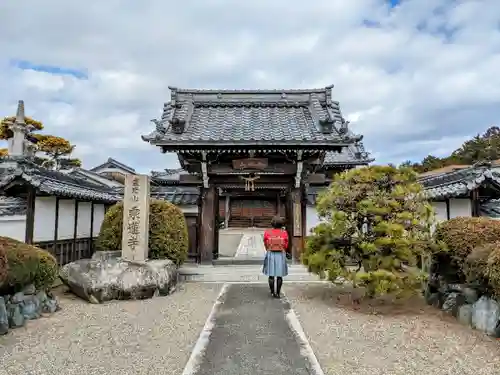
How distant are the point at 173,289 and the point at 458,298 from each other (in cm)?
571

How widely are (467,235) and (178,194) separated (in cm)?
950

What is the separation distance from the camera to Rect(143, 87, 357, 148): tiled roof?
34.0 feet

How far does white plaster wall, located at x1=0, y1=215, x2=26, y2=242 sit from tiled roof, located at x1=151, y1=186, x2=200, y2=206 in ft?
15.3

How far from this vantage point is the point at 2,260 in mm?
5539

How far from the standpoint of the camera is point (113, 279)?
767 cm

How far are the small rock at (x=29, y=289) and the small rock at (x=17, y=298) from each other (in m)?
0.09

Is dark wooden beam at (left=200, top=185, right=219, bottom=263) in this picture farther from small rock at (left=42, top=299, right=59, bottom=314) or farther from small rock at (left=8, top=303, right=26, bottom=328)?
small rock at (left=8, top=303, right=26, bottom=328)

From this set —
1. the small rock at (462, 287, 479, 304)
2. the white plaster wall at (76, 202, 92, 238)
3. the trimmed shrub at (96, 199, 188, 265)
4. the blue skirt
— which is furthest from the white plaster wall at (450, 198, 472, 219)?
the white plaster wall at (76, 202, 92, 238)

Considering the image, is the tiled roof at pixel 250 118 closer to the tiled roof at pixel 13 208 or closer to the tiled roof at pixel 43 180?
the tiled roof at pixel 43 180

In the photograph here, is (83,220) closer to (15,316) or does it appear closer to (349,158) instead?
(15,316)

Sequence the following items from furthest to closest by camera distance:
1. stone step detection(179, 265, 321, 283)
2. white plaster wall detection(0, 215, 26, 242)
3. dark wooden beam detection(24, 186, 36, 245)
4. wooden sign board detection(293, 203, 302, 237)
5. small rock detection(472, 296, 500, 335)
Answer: wooden sign board detection(293, 203, 302, 237), stone step detection(179, 265, 321, 283), white plaster wall detection(0, 215, 26, 242), dark wooden beam detection(24, 186, 36, 245), small rock detection(472, 296, 500, 335)

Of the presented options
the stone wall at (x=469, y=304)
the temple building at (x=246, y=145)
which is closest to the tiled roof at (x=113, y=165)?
the temple building at (x=246, y=145)

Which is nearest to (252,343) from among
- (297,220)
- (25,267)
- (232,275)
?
(25,267)

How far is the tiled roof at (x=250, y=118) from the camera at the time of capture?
10.4m
